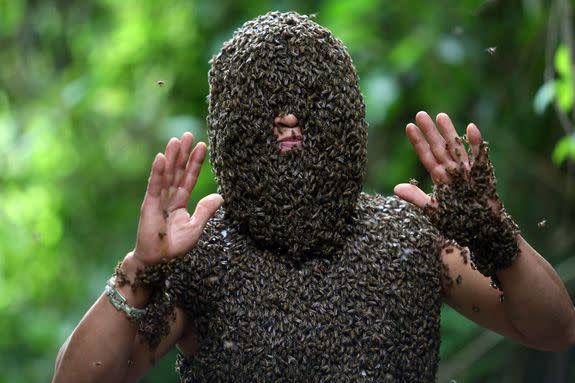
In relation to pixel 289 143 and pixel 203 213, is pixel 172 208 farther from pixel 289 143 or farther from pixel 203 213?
pixel 289 143

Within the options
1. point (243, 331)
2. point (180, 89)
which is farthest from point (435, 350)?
point (180, 89)

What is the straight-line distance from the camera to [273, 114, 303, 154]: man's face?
3154 millimetres

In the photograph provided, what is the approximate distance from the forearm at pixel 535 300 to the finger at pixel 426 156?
11.2 inches

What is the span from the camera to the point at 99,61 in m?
6.38

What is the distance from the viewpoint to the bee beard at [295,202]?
314 cm

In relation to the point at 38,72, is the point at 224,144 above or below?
above

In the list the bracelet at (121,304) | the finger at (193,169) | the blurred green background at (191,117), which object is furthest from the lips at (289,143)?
the blurred green background at (191,117)

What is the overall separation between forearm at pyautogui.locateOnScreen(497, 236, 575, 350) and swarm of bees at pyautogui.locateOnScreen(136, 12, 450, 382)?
257mm

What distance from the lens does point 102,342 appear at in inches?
118

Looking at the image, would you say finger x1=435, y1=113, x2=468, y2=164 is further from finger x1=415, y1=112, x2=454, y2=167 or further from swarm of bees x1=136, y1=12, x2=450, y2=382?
swarm of bees x1=136, y1=12, x2=450, y2=382

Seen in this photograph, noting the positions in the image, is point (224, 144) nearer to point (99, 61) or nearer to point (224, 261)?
point (224, 261)

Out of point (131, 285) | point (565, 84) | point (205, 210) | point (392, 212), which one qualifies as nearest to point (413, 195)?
point (392, 212)

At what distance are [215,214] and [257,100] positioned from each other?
402 mm

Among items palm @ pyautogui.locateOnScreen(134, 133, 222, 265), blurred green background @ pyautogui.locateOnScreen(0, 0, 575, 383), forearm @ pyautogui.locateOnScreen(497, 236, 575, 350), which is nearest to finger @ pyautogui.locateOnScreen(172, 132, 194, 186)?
palm @ pyautogui.locateOnScreen(134, 133, 222, 265)
